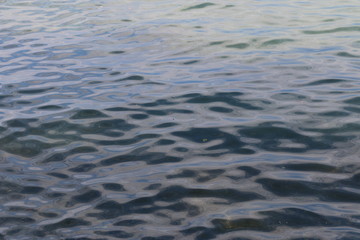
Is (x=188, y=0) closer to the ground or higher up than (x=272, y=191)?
higher up

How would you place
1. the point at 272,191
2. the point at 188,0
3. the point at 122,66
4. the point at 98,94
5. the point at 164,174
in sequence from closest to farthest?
the point at 272,191, the point at 164,174, the point at 98,94, the point at 122,66, the point at 188,0

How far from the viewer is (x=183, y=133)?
18.4 feet

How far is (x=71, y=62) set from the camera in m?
8.64

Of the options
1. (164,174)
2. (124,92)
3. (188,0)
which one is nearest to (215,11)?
(188,0)

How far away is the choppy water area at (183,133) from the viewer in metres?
4.03

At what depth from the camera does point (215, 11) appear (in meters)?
12.4

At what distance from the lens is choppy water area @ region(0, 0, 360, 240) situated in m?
4.03

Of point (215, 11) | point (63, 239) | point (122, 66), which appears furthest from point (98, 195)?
point (215, 11)

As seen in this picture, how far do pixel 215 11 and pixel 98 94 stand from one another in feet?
20.6

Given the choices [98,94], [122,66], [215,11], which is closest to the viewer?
[98,94]

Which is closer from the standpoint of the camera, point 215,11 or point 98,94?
point 98,94

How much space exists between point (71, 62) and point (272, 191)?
538 centimetres

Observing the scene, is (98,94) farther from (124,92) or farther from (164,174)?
(164,174)

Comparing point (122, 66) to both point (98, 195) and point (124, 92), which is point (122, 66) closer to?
point (124, 92)
